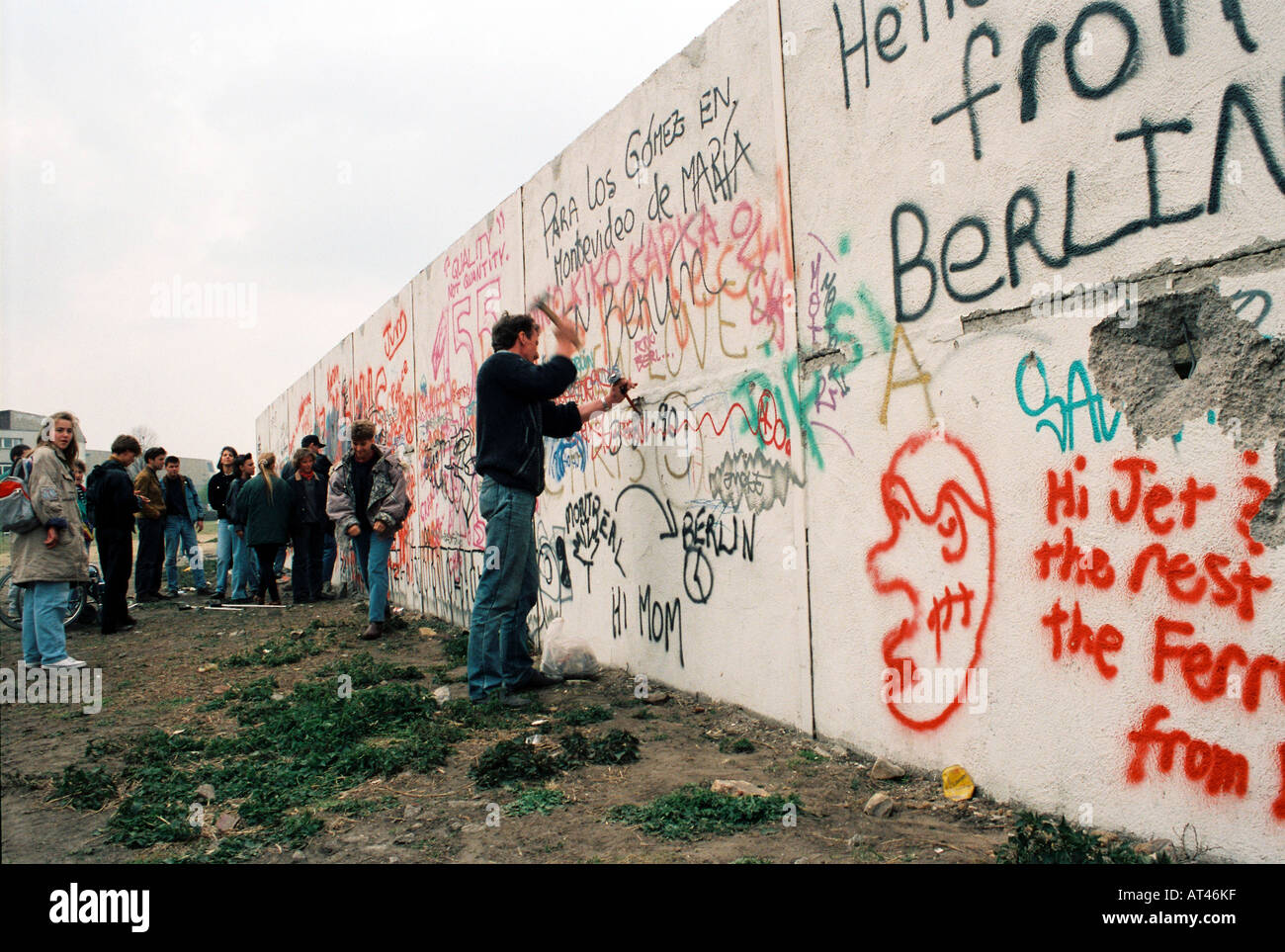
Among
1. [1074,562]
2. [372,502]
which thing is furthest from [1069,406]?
[372,502]

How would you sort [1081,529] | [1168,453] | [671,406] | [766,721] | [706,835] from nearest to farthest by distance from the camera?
[1168,453]
[1081,529]
[706,835]
[766,721]
[671,406]

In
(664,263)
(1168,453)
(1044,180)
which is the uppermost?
(664,263)

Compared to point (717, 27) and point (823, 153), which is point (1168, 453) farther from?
point (717, 27)

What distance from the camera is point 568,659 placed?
5258 millimetres

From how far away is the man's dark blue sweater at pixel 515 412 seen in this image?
4.70 m

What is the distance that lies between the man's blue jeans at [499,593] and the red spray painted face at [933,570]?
2125 millimetres

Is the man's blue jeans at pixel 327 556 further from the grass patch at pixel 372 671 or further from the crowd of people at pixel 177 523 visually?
the grass patch at pixel 372 671

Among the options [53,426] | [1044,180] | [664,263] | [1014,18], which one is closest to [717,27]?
[664,263]

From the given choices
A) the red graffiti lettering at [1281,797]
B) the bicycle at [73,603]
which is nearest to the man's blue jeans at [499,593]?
the red graffiti lettering at [1281,797]

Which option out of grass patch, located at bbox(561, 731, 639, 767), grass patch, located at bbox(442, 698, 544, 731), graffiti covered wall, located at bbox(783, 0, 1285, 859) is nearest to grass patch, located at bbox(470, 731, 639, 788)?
grass patch, located at bbox(561, 731, 639, 767)

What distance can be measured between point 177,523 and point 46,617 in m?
5.60

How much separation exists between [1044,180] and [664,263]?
244 cm

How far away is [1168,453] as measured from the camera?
2408mm

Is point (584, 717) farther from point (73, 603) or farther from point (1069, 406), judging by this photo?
point (73, 603)
